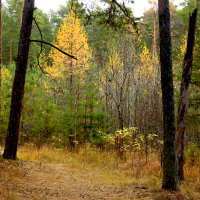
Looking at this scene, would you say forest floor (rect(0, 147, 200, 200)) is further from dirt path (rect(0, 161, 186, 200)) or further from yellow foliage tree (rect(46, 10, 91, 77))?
yellow foliage tree (rect(46, 10, 91, 77))

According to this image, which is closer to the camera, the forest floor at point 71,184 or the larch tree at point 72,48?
the forest floor at point 71,184

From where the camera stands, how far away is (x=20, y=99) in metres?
9.64

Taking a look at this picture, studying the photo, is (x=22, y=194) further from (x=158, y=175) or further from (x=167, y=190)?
(x=158, y=175)

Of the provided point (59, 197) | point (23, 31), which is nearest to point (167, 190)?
point (59, 197)

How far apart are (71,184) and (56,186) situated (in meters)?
0.55

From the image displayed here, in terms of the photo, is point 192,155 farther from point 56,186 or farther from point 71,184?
point 56,186

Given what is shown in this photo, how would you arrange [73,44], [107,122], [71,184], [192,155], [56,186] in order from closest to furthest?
1. [56,186]
2. [71,184]
3. [192,155]
4. [107,122]
5. [73,44]

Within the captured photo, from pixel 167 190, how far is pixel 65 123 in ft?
25.3

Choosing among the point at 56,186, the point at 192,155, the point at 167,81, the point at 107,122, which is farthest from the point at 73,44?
the point at 167,81

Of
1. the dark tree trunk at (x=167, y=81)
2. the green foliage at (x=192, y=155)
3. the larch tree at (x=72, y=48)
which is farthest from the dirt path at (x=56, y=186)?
the larch tree at (x=72, y=48)

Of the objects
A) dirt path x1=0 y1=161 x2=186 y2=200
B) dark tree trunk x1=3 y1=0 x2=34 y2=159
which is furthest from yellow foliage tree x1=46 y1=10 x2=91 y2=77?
dirt path x1=0 y1=161 x2=186 y2=200

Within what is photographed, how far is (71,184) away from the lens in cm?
814

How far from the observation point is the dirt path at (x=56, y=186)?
21.5ft

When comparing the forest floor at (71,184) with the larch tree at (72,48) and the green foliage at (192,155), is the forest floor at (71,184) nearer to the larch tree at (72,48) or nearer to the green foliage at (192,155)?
the green foliage at (192,155)
